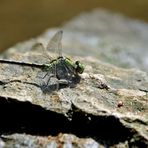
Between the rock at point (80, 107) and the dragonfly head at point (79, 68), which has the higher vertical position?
the dragonfly head at point (79, 68)

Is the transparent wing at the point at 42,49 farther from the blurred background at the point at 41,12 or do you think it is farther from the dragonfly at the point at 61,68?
the blurred background at the point at 41,12

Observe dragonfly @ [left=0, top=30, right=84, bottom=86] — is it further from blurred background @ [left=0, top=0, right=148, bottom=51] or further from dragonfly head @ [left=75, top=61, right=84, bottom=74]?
blurred background @ [left=0, top=0, right=148, bottom=51]

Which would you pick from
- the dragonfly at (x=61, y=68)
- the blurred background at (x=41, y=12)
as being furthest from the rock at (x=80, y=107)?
the blurred background at (x=41, y=12)

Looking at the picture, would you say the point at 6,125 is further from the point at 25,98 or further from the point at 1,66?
the point at 1,66

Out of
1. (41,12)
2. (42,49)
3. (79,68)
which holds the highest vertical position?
(41,12)

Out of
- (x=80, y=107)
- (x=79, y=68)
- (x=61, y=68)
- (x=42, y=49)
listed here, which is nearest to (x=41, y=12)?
(x=42, y=49)

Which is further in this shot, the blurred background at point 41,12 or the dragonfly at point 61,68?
the blurred background at point 41,12

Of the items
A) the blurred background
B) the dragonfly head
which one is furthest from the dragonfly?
the blurred background

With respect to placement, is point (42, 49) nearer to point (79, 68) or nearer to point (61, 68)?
point (61, 68)
